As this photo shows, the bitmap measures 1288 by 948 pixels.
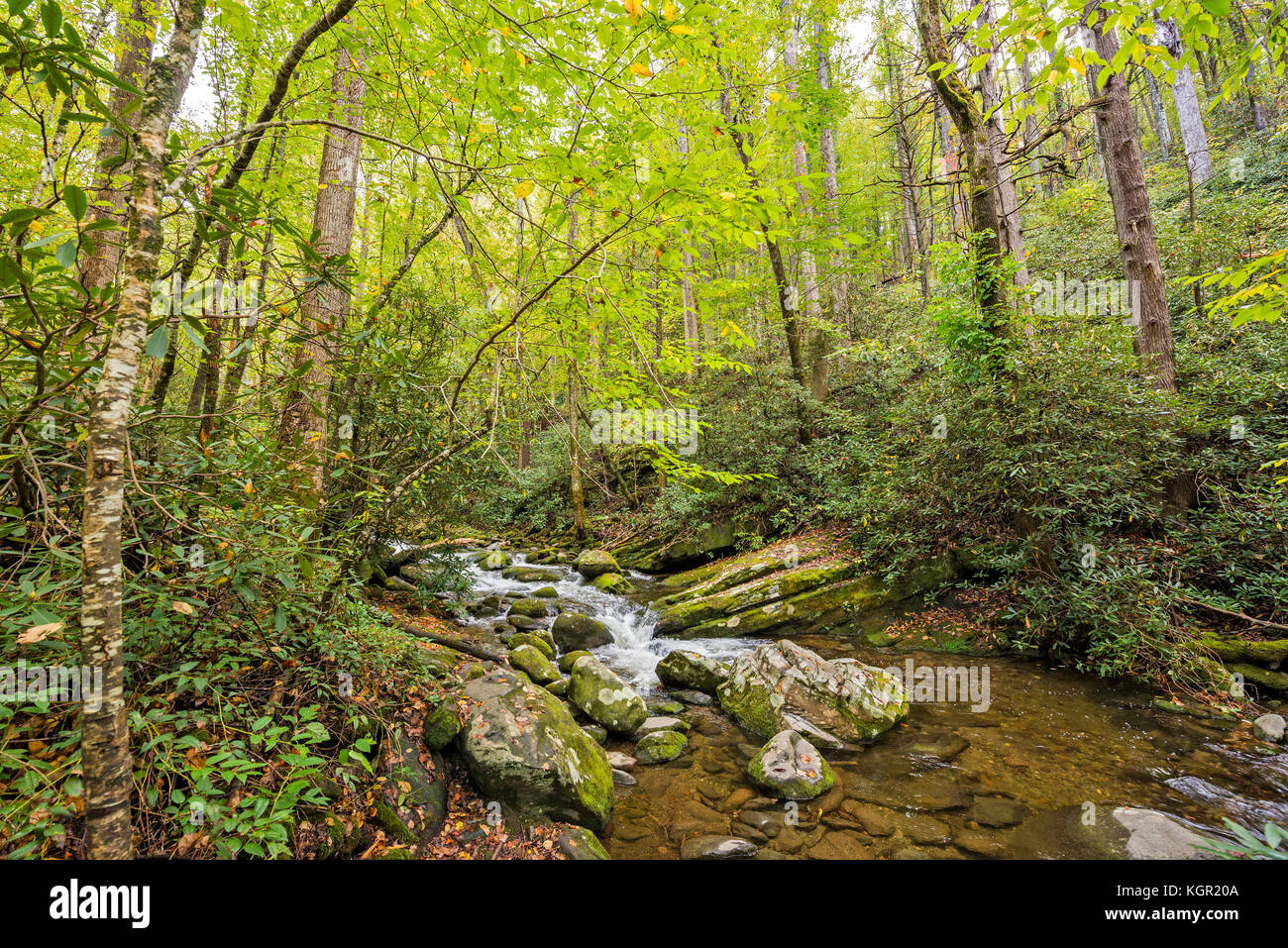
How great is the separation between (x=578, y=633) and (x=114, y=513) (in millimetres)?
6590

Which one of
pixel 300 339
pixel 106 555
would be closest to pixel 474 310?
pixel 300 339

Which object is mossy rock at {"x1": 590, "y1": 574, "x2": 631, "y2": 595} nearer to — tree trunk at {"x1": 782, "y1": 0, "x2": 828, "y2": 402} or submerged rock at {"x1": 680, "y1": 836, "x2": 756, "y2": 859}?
tree trunk at {"x1": 782, "y1": 0, "x2": 828, "y2": 402}

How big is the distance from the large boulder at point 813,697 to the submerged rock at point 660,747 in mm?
888

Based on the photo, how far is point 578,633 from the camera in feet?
25.5

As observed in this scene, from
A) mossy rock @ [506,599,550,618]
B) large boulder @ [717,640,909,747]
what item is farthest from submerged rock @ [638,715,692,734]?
mossy rock @ [506,599,550,618]

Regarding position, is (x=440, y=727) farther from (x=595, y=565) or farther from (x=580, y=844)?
(x=595, y=565)

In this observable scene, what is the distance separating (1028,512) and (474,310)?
7.81 metres

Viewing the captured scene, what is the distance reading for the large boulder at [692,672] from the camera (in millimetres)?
6227

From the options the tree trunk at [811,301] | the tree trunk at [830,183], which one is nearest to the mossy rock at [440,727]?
the tree trunk at [811,301]

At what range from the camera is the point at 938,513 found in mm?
7254

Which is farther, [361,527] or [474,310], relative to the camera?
[474,310]

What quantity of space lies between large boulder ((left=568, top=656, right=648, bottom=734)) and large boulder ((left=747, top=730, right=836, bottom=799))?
1.36 meters

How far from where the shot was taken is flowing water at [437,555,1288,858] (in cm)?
366
